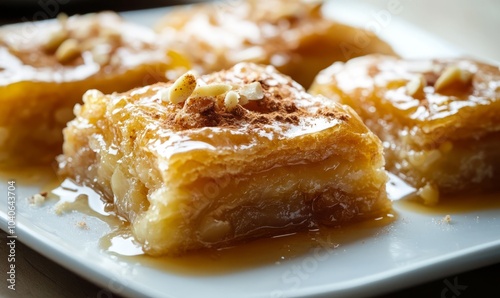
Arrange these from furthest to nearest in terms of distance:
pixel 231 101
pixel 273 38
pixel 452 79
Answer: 1. pixel 273 38
2. pixel 452 79
3. pixel 231 101

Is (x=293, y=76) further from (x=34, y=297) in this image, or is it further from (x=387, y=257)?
(x=34, y=297)

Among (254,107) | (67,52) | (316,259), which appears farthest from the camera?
(67,52)

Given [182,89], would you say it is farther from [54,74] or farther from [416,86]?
[416,86]

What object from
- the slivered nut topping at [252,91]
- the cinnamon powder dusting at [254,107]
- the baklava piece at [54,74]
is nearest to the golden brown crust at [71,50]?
the baklava piece at [54,74]

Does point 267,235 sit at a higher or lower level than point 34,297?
higher

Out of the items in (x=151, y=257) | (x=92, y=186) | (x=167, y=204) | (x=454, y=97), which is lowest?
(x=92, y=186)

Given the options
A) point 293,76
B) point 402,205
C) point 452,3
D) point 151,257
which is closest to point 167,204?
point 151,257

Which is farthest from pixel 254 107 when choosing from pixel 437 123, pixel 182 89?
pixel 437 123

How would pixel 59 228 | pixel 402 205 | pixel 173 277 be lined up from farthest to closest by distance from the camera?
1. pixel 402 205
2. pixel 59 228
3. pixel 173 277
